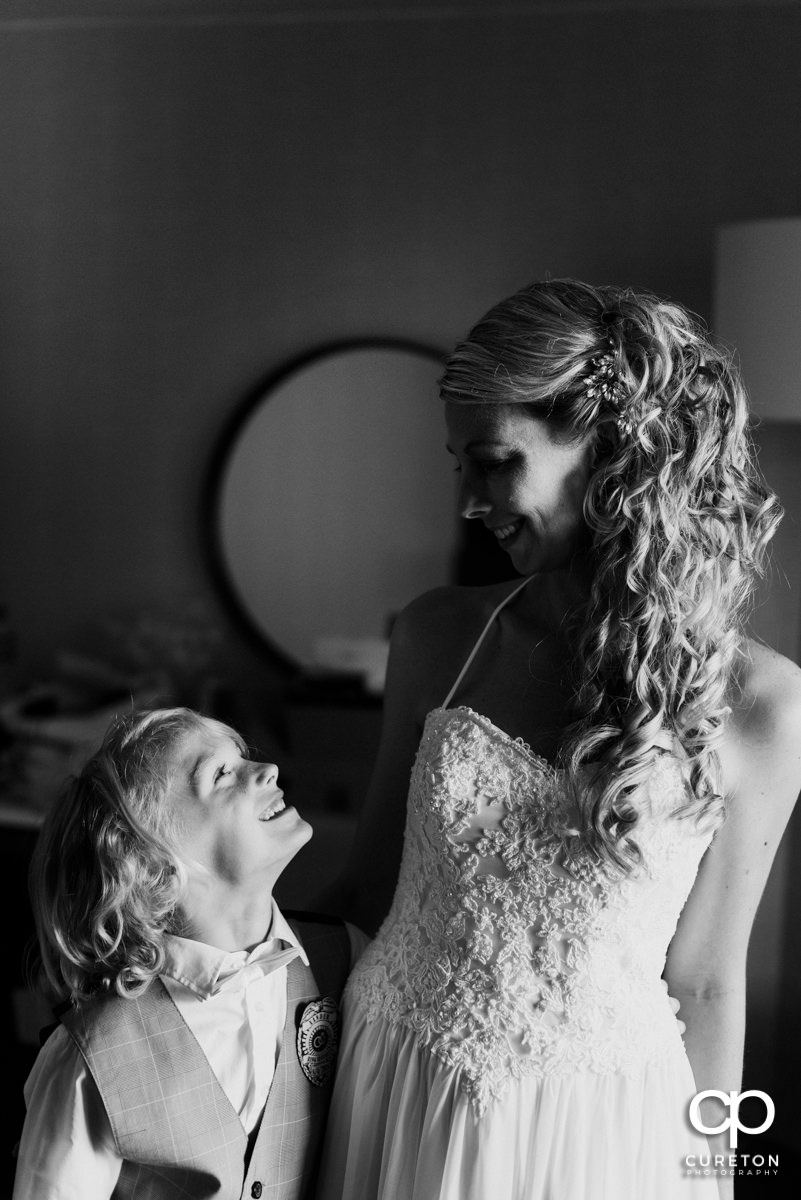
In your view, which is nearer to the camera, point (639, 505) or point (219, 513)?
point (639, 505)

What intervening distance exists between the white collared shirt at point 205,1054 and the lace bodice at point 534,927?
0.17 m

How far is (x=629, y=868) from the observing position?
1172 millimetres

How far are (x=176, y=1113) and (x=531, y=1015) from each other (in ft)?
1.33

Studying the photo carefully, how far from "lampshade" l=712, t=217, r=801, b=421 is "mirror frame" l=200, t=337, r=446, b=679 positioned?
5.92ft

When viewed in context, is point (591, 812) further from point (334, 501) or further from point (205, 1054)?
point (334, 501)

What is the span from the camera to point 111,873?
126cm

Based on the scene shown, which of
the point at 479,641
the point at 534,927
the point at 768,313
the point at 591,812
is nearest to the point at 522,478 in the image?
the point at 479,641

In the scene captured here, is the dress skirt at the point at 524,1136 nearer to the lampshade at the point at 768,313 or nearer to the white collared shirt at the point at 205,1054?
the white collared shirt at the point at 205,1054

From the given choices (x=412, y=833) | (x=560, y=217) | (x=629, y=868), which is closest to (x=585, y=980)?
(x=629, y=868)

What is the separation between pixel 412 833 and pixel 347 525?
2847mm

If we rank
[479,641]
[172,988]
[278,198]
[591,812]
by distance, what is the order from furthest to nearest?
[278,198] → [479,641] → [172,988] → [591,812]

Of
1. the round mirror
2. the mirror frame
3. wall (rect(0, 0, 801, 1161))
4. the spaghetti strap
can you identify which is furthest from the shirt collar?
the mirror frame

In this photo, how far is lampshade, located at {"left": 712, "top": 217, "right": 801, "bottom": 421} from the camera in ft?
8.30

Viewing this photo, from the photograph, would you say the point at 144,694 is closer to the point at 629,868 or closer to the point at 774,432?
the point at 774,432
